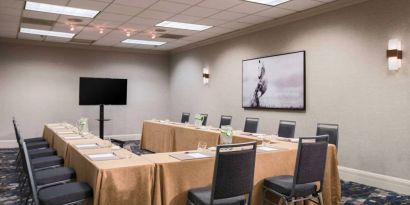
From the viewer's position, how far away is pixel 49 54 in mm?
8922

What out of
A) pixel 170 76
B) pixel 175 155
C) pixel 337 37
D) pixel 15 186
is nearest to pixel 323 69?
pixel 337 37

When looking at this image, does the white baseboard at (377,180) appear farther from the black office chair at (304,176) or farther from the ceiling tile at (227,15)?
the ceiling tile at (227,15)

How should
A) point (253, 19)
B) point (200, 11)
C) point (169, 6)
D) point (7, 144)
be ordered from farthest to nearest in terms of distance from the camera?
point (7, 144)
point (253, 19)
point (200, 11)
point (169, 6)

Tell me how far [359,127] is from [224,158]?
3.35m

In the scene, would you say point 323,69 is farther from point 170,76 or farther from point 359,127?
point 170,76

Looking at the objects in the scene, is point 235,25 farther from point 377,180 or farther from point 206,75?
point 377,180

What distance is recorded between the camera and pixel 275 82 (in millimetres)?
6391

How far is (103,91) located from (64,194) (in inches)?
263

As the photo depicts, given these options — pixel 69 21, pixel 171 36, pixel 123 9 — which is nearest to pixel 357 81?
pixel 123 9

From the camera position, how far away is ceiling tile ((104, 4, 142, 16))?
533 centimetres

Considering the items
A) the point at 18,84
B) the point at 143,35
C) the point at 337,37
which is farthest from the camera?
the point at 18,84

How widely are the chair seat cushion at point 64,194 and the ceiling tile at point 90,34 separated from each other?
5.15 m

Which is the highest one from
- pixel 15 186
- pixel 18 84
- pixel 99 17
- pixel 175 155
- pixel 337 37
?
pixel 99 17

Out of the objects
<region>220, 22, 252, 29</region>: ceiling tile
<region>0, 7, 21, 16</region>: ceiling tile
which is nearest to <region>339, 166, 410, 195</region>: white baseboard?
<region>220, 22, 252, 29</region>: ceiling tile
